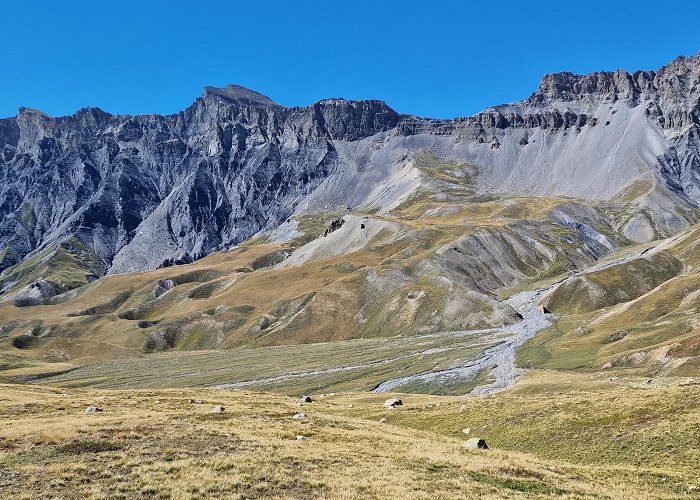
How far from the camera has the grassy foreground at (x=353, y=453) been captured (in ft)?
86.4

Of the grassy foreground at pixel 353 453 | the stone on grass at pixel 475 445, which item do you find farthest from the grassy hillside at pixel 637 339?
the stone on grass at pixel 475 445

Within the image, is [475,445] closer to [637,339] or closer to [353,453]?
[353,453]

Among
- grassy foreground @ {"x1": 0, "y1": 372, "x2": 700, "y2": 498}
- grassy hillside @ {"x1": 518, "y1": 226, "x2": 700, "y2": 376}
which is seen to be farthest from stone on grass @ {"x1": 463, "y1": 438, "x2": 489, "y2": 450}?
grassy hillside @ {"x1": 518, "y1": 226, "x2": 700, "y2": 376}

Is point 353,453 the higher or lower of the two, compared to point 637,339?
higher

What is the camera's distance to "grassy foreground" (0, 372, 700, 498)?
2633cm

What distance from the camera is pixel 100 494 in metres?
24.0

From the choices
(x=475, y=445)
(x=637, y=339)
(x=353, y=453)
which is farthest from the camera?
(x=637, y=339)

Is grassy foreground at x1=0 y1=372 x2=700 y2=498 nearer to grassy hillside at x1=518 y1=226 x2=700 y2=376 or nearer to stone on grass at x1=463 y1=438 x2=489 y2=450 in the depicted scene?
stone on grass at x1=463 y1=438 x2=489 y2=450

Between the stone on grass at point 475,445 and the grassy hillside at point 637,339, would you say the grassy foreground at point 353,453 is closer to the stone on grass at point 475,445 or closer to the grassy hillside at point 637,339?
the stone on grass at point 475,445

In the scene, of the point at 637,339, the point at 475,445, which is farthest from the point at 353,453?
the point at 637,339

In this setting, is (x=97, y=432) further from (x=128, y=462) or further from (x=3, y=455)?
(x=128, y=462)

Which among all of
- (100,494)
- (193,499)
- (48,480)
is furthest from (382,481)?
(48,480)

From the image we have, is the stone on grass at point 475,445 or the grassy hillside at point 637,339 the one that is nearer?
the stone on grass at point 475,445

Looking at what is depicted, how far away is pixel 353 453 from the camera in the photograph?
34969 mm
